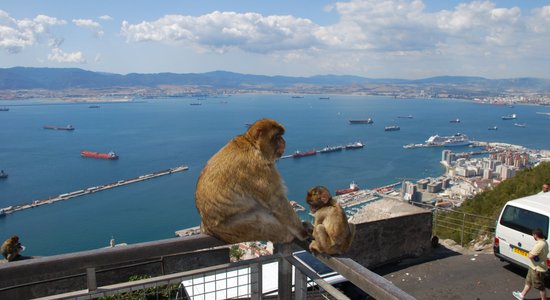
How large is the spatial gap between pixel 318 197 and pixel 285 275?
537 mm

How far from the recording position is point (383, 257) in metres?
5.36

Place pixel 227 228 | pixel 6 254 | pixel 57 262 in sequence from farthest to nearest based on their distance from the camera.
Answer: pixel 6 254, pixel 227 228, pixel 57 262

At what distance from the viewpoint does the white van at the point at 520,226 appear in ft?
14.2

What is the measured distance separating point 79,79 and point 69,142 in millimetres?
140181

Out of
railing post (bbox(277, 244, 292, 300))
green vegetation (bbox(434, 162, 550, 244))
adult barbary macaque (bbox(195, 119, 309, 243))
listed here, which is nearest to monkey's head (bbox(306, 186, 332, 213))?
adult barbary macaque (bbox(195, 119, 309, 243))

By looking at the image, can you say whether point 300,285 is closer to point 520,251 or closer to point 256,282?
point 256,282

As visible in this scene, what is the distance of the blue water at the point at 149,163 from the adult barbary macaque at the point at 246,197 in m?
21.7

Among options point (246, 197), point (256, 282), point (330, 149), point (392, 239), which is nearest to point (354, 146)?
point (330, 149)

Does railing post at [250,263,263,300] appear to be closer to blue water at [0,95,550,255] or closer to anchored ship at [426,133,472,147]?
blue water at [0,95,550,255]

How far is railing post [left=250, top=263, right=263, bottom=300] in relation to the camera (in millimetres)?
1719

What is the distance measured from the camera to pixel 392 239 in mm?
5395

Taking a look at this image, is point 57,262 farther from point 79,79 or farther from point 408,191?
point 79,79

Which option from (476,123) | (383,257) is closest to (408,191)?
(383,257)

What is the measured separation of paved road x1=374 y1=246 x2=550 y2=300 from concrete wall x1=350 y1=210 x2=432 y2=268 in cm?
14
